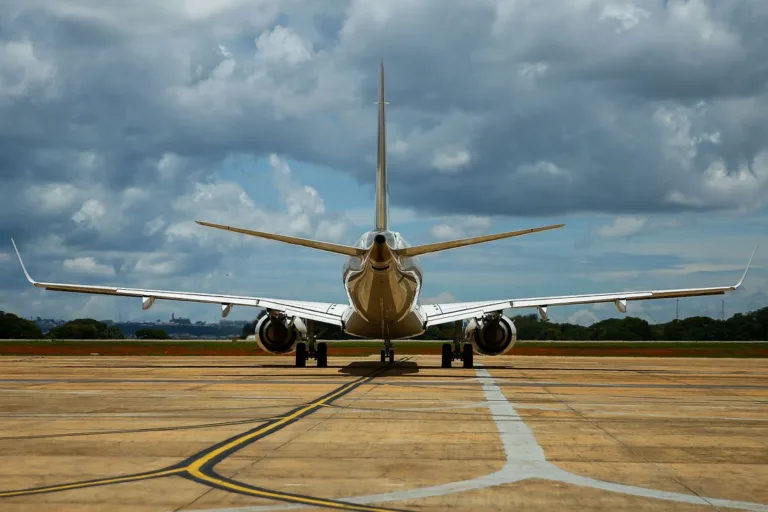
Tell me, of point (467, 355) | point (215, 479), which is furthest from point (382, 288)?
point (215, 479)

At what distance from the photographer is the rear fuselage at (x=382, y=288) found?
2756cm

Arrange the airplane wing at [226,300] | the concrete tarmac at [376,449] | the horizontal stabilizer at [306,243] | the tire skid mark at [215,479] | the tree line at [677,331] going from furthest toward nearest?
1. the tree line at [677,331]
2. the airplane wing at [226,300]
3. the horizontal stabilizer at [306,243]
4. the concrete tarmac at [376,449]
5. the tire skid mark at [215,479]

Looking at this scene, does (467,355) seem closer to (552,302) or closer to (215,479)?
(552,302)

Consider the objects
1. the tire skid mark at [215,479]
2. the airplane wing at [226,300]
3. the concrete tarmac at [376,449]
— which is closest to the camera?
the tire skid mark at [215,479]

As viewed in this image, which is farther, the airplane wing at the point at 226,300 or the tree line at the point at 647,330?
the tree line at the point at 647,330

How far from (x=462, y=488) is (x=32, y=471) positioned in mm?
5039

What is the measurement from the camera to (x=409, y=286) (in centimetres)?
3045

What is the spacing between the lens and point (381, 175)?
33.5m

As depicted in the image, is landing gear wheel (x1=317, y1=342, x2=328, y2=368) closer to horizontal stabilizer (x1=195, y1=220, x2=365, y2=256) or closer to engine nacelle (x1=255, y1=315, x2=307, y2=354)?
engine nacelle (x1=255, y1=315, x2=307, y2=354)

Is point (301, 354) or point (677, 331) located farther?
point (677, 331)

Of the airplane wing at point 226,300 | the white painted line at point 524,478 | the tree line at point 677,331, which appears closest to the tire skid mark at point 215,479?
the white painted line at point 524,478

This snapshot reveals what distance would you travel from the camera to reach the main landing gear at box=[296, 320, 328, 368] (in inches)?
1480

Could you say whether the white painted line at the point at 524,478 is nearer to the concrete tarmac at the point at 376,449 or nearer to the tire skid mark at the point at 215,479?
the concrete tarmac at the point at 376,449

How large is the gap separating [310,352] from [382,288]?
35.3ft
